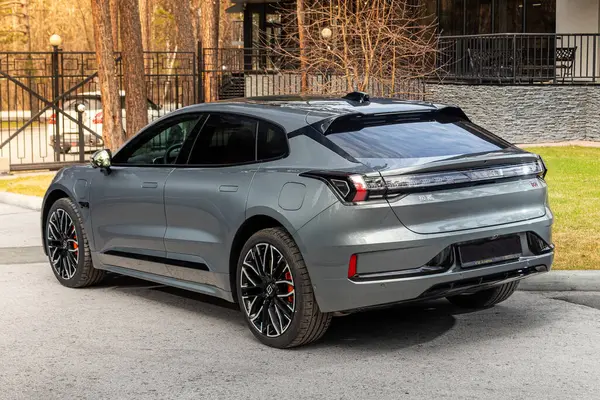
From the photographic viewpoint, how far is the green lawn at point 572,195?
31.8ft

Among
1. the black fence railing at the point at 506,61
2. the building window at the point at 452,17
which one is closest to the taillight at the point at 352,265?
the black fence railing at the point at 506,61

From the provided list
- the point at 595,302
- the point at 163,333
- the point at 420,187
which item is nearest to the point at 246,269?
the point at 163,333

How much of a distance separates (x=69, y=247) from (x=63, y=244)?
10cm

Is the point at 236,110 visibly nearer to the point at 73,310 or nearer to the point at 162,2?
the point at 73,310

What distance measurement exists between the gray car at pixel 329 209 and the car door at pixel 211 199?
0.04 feet

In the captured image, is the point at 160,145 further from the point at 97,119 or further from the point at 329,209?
the point at 97,119

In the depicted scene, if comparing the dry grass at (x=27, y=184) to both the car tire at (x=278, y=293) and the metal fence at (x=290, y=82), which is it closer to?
the metal fence at (x=290, y=82)

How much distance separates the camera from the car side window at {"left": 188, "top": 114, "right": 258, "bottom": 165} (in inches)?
290

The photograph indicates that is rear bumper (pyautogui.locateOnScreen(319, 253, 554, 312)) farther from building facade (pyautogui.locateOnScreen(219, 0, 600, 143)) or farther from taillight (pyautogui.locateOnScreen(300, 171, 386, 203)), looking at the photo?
building facade (pyautogui.locateOnScreen(219, 0, 600, 143))

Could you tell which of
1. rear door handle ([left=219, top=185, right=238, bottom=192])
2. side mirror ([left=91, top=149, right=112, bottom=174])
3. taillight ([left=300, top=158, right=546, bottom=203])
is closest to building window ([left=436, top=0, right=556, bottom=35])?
side mirror ([left=91, top=149, right=112, bottom=174])

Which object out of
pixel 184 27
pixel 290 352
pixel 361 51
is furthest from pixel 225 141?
pixel 184 27

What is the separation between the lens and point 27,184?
18328 mm

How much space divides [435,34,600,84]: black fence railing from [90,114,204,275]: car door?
16419 mm

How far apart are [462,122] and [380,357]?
1.87m
